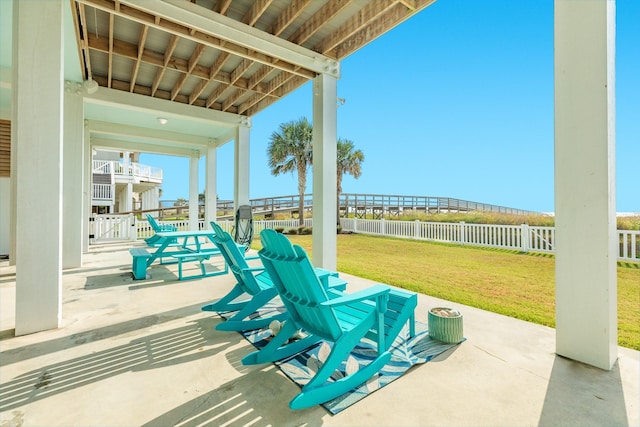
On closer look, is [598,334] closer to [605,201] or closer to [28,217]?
[605,201]

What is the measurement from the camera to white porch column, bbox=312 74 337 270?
171 inches

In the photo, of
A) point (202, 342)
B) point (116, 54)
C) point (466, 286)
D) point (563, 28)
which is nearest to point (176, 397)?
point (202, 342)

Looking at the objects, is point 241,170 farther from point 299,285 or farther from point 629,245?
point 629,245

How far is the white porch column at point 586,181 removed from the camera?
6.69 feet

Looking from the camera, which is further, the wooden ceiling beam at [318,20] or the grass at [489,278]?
the wooden ceiling beam at [318,20]

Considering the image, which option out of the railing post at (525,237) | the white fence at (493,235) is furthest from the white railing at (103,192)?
the railing post at (525,237)

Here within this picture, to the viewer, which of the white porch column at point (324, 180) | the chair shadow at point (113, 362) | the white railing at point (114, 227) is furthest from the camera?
the white railing at point (114, 227)

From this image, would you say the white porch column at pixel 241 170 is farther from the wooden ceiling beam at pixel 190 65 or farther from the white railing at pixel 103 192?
the white railing at pixel 103 192

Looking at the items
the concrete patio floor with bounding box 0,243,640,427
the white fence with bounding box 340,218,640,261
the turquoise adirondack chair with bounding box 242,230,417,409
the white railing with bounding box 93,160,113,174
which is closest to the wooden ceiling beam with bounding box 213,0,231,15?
the turquoise adirondack chair with bounding box 242,230,417,409

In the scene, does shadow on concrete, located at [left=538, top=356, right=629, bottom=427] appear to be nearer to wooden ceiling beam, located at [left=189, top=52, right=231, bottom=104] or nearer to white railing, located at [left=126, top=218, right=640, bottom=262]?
wooden ceiling beam, located at [left=189, top=52, right=231, bottom=104]

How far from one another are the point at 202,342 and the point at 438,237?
402 inches

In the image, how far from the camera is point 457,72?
1725cm

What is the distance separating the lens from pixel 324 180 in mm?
4324

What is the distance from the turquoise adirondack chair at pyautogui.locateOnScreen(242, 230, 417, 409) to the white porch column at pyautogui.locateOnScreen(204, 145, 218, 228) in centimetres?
797
